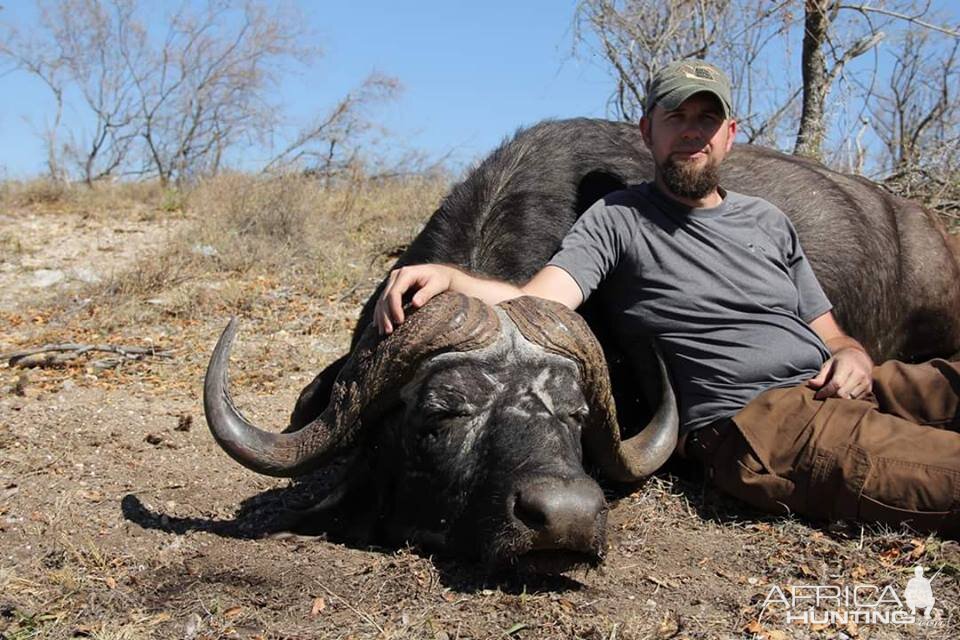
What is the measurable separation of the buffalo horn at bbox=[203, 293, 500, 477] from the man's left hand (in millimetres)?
1491

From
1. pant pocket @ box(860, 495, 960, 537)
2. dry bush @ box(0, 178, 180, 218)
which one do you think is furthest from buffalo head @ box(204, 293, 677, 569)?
Answer: dry bush @ box(0, 178, 180, 218)

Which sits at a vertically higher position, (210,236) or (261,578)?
(210,236)

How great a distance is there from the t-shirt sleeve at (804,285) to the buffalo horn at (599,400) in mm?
794

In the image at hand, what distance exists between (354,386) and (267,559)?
25.7 inches

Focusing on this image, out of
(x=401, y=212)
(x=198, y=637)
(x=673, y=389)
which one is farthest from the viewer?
(x=401, y=212)

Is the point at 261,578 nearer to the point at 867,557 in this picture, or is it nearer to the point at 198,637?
the point at 198,637

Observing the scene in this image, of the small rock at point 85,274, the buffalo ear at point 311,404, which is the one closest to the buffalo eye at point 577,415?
the buffalo ear at point 311,404

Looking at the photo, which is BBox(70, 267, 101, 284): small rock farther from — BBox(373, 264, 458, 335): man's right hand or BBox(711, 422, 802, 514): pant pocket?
BBox(711, 422, 802, 514): pant pocket

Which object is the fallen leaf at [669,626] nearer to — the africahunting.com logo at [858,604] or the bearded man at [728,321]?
the africahunting.com logo at [858,604]

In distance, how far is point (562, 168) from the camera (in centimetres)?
466

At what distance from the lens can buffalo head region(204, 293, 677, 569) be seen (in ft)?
9.59

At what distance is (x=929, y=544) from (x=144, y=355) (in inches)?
186

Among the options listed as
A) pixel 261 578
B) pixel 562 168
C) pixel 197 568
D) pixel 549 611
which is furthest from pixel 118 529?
pixel 562 168

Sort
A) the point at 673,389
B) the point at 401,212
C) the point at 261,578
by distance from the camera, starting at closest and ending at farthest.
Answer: the point at 261,578, the point at 673,389, the point at 401,212
